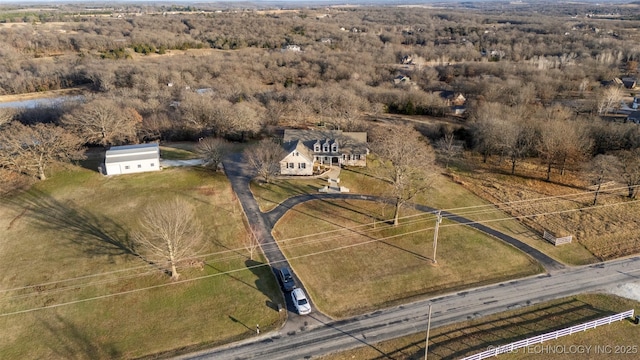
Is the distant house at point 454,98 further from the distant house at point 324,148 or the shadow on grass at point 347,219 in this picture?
the shadow on grass at point 347,219

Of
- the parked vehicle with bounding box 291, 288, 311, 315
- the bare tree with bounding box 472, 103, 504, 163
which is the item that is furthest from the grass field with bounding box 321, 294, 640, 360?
the bare tree with bounding box 472, 103, 504, 163

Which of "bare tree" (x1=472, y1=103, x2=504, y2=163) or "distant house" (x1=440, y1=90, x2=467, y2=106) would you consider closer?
"bare tree" (x1=472, y1=103, x2=504, y2=163)

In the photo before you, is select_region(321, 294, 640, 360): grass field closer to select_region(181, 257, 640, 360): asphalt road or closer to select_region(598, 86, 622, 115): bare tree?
select_region(181, 257, 640, 360): asphalt road

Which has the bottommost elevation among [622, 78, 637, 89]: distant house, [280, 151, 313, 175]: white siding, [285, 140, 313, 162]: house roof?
[280, 151, 313, 175]: white siding

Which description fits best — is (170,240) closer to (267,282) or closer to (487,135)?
(267,282)

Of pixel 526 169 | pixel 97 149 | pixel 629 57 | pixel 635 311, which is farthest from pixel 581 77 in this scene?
pixel 97 149

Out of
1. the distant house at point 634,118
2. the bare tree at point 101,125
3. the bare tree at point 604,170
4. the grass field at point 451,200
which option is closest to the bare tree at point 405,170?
the grass field at point 451,200
